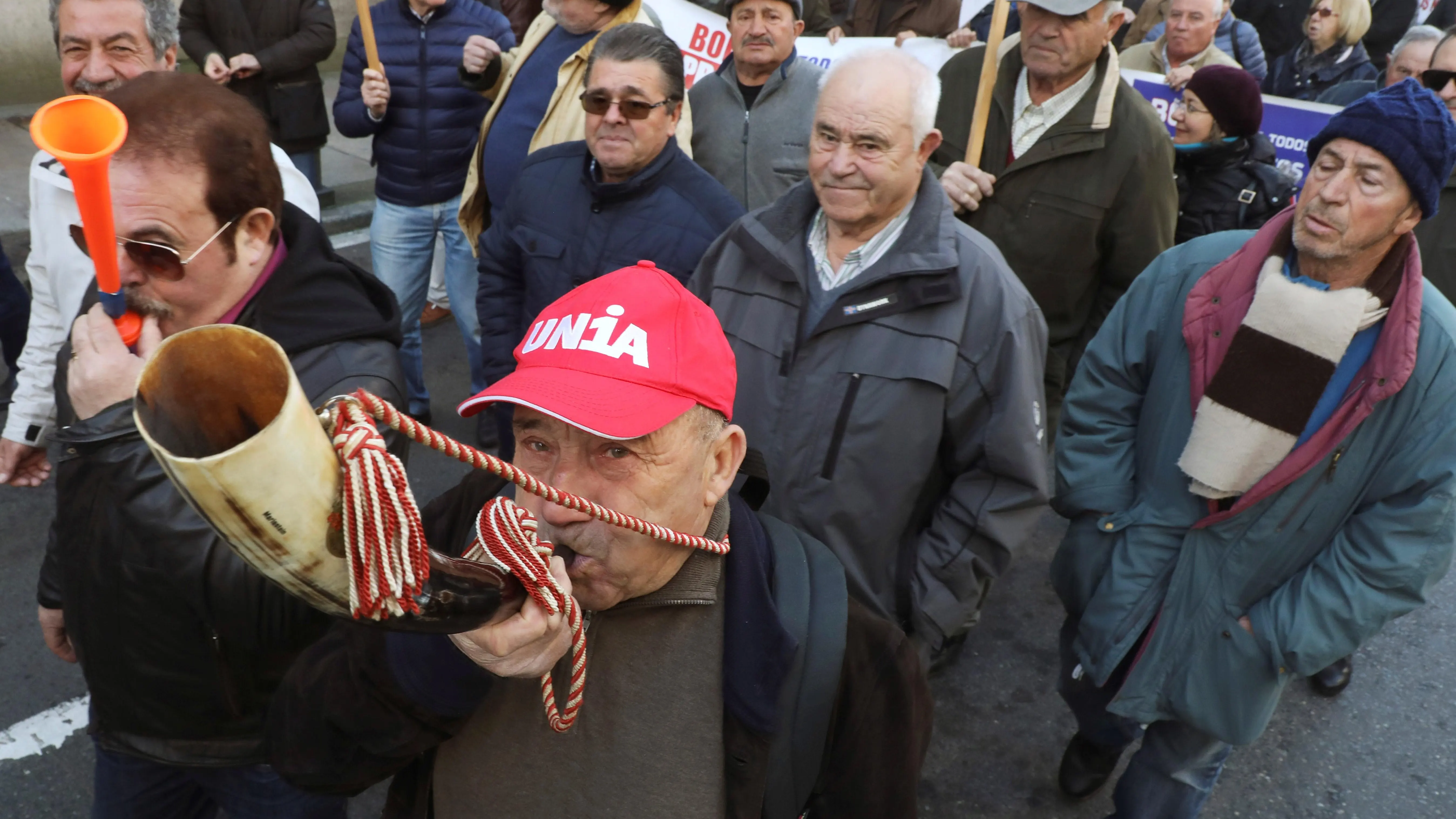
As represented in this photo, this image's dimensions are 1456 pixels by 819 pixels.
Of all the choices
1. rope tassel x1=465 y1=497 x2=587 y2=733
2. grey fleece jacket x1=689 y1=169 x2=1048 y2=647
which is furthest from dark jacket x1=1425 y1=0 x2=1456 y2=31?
rope tassel x1=465 y1=497 x2=587 y2=733

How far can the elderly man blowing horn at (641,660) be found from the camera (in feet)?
4.83

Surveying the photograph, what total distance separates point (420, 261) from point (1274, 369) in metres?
3.74

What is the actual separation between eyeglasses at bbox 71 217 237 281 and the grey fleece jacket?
130cm

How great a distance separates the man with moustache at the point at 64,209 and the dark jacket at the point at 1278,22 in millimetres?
8065

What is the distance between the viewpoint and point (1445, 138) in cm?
239

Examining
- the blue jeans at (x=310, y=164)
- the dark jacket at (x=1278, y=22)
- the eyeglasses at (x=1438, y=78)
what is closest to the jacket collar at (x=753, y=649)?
the eyeglasses at (x=1438, y=78)

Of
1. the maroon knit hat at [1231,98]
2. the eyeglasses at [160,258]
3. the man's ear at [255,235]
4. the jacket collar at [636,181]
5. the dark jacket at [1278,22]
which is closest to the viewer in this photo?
the eyeglasses at [160,258]

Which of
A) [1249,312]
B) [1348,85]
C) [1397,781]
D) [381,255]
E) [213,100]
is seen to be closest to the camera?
[213,100]

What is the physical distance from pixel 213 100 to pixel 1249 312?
7.32ft

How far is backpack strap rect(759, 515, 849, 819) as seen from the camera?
1.55m

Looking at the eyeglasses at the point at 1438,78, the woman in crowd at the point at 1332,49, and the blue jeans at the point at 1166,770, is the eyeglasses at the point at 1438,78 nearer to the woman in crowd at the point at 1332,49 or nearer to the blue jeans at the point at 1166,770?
the woman in crowd at the point at 1332,49

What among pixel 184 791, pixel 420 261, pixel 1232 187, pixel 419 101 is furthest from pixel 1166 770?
pixel 419 101

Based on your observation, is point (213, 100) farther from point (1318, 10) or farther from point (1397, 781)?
point (1318, 10)

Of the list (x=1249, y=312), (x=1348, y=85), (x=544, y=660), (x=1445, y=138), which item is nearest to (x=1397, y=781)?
(x=1249, y=312)
